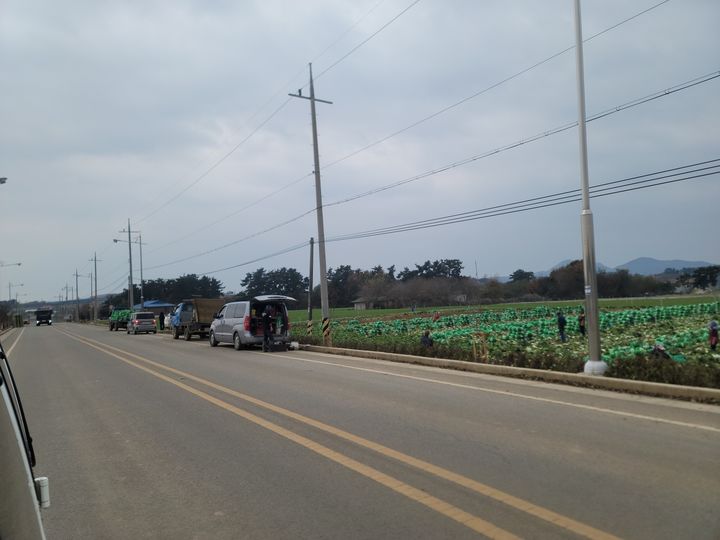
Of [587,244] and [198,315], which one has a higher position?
[587,244]

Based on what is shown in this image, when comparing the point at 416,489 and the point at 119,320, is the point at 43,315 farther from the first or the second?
the point at 416,489

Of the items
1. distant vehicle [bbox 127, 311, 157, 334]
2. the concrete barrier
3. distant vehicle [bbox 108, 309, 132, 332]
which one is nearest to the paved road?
the concrete barrier

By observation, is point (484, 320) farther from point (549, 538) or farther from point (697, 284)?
point (697, 284)

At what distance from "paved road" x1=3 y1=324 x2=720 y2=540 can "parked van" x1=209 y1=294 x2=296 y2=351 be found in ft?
35.2

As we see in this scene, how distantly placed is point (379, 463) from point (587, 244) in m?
8.16

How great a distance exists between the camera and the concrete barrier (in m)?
9.15

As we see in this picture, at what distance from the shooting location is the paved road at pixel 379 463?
439 cm

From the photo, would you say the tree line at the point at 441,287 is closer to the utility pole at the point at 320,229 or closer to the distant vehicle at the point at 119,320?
the distant vehicle at the point at 119,320

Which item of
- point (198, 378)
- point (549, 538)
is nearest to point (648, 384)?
point (549, 538)

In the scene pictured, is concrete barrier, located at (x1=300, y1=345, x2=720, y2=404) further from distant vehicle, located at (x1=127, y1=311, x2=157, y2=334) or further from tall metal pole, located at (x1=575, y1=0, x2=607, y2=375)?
distant vehicle, located at (x1=127, y1=311, x2=157, y2=334)

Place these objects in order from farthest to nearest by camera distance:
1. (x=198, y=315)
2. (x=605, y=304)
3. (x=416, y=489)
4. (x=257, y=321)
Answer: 1. (x=605, y=304)
2. (x=198, y=315)
3. (x=257, y=321)
4. (x=416, y=489)

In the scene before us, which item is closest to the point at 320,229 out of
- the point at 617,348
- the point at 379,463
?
the point at 617,348

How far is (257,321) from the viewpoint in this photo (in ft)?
73.0

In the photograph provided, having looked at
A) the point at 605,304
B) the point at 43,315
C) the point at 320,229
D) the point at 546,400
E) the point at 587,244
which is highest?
the point at 320,229
